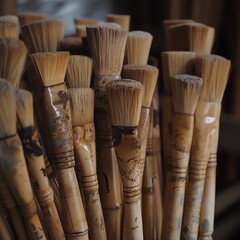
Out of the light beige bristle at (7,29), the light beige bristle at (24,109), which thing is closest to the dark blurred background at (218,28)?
the light beige bristle at (7,29)

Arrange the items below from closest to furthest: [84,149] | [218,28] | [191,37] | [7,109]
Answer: [7,109]
[84,149]
[191,37]
[218,28]

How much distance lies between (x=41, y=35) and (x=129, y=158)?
0.66 ft

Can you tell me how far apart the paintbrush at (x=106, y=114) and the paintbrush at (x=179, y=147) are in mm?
69

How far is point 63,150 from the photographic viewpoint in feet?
1.80

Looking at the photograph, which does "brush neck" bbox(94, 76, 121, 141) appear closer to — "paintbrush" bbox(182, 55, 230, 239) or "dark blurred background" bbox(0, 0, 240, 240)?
"paintbrush" bbox(182, 55, 230, 239)

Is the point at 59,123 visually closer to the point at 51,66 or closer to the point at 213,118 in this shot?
the point at 51,66

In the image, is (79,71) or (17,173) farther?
(79,71)

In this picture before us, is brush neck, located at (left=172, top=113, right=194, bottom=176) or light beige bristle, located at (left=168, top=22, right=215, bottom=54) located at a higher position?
light beige bristle, located at (left=168, top=22, right=215, bottom=54)

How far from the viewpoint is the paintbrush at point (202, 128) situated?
631 mm

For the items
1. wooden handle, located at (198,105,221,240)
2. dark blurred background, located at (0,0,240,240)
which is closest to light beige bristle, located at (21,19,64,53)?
wooden handle, located at (198,105,221,240)

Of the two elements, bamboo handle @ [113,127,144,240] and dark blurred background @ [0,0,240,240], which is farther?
dark blurred background @ [0,0,240,240]

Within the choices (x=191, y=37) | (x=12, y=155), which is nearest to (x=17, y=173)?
(x=12, y=155)

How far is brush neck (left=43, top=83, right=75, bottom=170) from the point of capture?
0.55 metres

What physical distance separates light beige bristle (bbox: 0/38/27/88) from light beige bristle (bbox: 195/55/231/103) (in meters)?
0.25
